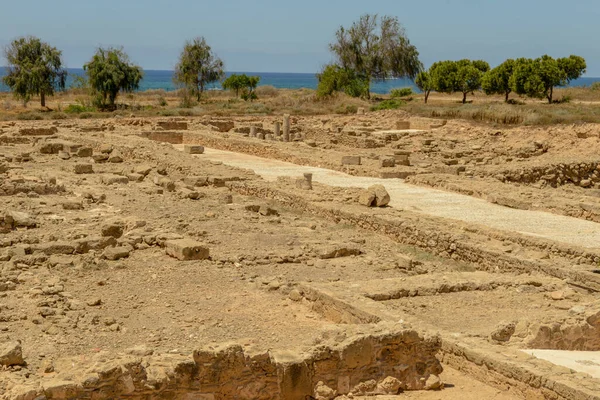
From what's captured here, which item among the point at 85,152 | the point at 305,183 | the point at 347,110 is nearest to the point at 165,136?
the point at 85,152

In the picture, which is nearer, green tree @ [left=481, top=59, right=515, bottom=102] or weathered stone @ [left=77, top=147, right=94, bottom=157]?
weathered stone @ [left=77, top=147, right=94, bottom=157]

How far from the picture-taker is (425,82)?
187 ft

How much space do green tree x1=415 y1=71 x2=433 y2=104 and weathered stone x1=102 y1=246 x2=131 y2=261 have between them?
4304cm

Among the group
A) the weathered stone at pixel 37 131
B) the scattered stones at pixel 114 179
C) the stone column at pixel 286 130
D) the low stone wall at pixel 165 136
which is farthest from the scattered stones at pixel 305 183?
the weathered stone at pixel 37 131

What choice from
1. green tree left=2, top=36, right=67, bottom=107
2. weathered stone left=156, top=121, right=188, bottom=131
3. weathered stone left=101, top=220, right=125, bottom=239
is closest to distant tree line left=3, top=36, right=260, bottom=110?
green tree left=2, top=36, right=67, bottom=107

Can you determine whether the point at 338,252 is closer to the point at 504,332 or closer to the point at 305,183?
the point at 504,332

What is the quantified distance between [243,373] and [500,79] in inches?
1715

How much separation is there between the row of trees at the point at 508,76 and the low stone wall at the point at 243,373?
38.8 meters

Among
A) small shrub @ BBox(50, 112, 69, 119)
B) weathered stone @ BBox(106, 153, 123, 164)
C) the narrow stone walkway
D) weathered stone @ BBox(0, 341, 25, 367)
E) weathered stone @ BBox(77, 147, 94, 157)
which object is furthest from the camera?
small shrub @ BBox(50, 112, 69, 119)

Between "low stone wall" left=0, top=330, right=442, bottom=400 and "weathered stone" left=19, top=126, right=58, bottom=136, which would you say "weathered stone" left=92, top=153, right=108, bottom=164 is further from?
"low stone wall" left=0, top=330, right=442, bottom=400

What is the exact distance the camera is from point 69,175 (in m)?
21.7

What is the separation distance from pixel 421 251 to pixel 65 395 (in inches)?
361

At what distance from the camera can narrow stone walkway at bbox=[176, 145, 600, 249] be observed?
14969 mm

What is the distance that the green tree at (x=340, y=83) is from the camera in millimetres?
51906
